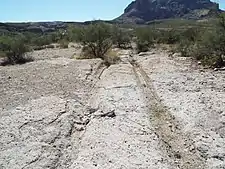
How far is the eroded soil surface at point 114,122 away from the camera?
8.13m

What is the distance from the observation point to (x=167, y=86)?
1565 cm

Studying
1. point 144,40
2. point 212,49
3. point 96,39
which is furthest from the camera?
point 144,40

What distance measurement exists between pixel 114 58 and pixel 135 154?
727 inches

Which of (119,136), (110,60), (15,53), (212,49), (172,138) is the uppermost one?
(212,49)

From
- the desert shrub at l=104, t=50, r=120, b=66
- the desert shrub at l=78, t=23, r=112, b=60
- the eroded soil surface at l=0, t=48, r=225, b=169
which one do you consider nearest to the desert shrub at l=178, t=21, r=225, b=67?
the eroded soil surface at l=0, t=48, r=225, b=169

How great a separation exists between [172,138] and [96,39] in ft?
70.7

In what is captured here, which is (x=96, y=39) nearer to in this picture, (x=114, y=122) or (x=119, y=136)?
(x=114, y=122)

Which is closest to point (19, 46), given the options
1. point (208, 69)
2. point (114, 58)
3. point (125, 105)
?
point (114, 58)

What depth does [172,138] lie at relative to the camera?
9.48 m

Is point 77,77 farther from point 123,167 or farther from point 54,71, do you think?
point 123,167

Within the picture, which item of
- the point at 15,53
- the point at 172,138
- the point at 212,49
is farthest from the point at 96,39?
the point at 172,138

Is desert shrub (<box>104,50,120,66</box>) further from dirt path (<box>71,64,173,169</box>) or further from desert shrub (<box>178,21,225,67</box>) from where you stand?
dirt path (<box>71,64,173,169</box>)

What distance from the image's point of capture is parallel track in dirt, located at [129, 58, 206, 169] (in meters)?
8.07

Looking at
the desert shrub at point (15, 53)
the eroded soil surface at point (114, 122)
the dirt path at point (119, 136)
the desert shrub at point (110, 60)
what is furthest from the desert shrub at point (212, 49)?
the desert shrub at point (15, 53)
